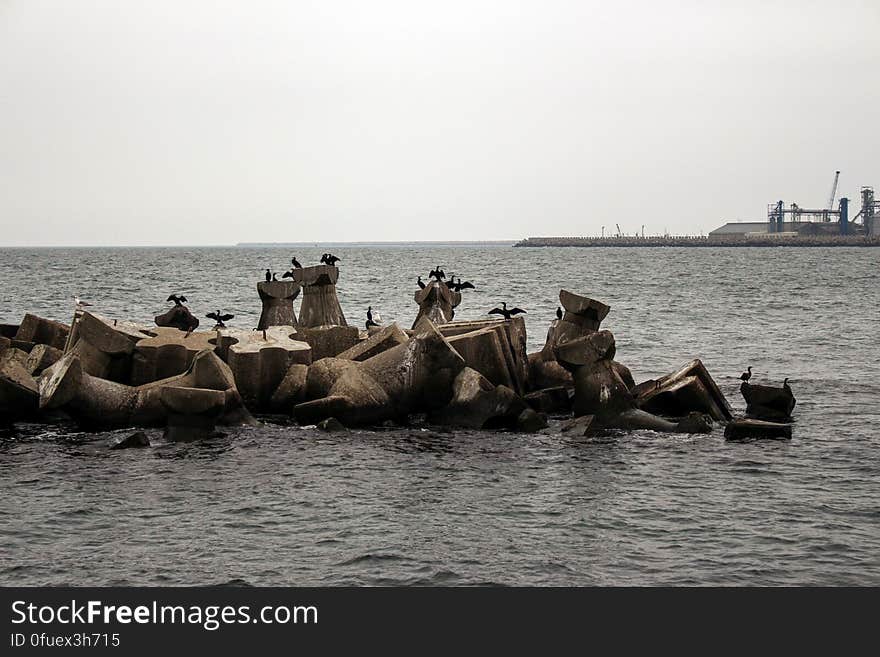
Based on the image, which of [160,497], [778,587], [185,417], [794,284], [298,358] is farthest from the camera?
[794,284]

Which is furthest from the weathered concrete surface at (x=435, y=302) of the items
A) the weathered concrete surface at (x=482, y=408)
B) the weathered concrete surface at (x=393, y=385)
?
the weathered concrete surface at (x=482, y=408)

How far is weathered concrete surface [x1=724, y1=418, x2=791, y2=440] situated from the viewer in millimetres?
18172

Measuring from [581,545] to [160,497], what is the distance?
5788mm

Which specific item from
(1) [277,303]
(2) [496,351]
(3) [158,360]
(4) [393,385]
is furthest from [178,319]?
(2) [496,351]

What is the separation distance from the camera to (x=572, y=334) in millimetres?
20375

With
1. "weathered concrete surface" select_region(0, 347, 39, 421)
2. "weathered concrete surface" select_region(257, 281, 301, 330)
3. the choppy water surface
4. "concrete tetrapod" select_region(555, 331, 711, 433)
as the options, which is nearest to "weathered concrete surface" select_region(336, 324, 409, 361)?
the choppy water surface

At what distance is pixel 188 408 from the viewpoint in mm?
17312

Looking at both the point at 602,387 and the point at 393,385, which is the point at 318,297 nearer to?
the point at 393,385

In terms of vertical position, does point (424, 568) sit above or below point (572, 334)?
below

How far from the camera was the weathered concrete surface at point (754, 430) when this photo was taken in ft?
59.6
